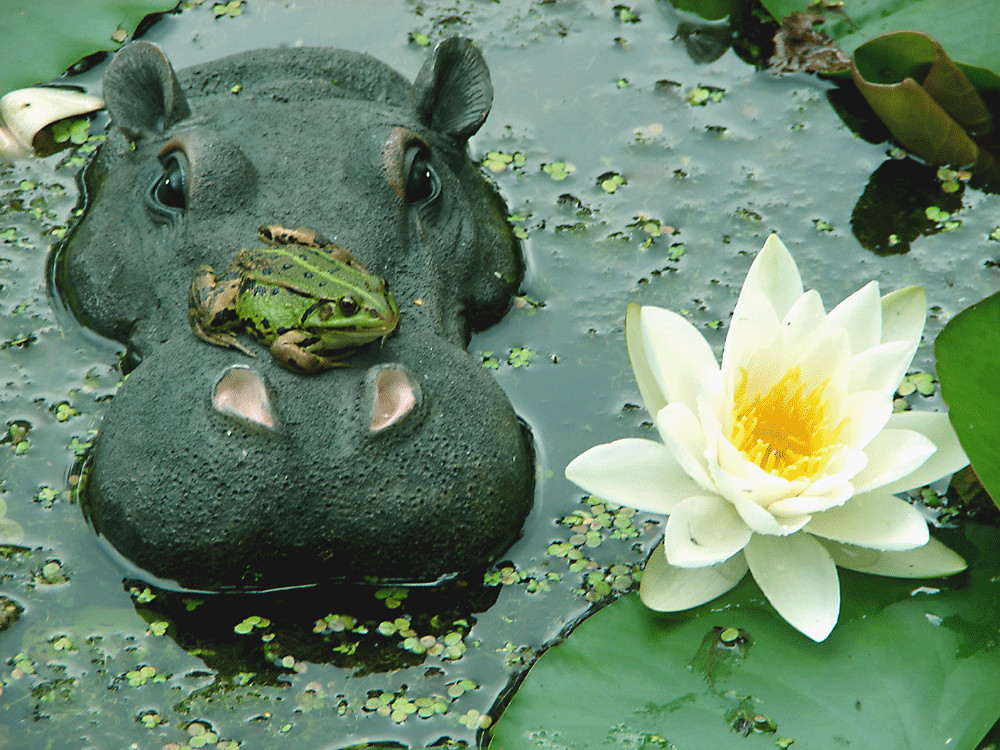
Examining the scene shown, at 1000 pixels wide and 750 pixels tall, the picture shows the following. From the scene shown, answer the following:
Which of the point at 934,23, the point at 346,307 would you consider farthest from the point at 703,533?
the point at 934,23

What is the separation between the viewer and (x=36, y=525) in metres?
2.93

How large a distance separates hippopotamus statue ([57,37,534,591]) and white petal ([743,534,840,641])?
26.6 inches

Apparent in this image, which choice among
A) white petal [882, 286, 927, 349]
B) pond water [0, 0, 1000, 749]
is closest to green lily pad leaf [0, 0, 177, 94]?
pond water [0, 0, 1000, 749]

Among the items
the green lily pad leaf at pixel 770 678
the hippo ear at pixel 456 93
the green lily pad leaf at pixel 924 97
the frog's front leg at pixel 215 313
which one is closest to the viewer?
the green lily pad leaf at pixel 770 678

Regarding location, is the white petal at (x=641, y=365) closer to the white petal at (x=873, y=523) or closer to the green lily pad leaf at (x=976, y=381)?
the white petal at (x=873, y=523)

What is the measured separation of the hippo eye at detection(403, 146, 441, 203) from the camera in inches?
126

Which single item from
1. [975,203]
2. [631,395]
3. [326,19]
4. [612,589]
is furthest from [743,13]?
[612,589]

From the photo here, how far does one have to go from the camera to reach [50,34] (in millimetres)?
4293

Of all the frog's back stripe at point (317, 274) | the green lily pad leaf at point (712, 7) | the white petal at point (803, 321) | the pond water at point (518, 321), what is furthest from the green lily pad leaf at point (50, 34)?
the white petal at point (803, 321)

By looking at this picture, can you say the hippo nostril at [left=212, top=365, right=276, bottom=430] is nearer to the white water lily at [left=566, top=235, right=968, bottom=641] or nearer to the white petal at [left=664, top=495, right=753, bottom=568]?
the white water lily at [left=566, top=235, right=968, bottom=641]

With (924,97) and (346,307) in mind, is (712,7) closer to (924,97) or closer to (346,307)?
(924,97)

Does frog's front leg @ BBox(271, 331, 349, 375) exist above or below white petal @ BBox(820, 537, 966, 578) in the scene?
above

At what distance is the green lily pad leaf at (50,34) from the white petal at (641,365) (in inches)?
110

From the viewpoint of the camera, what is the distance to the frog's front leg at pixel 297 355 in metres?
2.65
